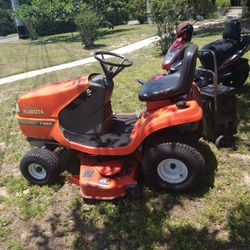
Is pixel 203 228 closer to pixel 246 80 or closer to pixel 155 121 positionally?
pixel 155 121

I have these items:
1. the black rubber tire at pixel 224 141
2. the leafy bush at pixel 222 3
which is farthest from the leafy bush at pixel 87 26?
the leafy bush at pixel 222 3

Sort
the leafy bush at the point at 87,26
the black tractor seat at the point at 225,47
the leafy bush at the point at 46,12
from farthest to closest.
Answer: the leafy bush at the point at 46,12 < the leafy bush at the point at 87,26 < the black tractor seat at the point at 225,47

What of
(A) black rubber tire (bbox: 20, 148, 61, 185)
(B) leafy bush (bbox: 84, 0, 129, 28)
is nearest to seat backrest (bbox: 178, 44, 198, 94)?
(A) black rubber tire (bbox: 20, 148, 61, 185)

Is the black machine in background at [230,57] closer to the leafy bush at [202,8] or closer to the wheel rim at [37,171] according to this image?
the wheel rim at [37,171]

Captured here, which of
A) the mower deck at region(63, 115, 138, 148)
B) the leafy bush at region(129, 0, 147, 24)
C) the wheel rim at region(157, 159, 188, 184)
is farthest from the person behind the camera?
the leafy bush at region(129, 0, 147, 24)

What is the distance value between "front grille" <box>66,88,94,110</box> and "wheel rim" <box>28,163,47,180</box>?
2.71ft

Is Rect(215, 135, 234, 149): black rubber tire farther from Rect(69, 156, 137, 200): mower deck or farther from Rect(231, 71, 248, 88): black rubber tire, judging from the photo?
Rect(231, 71, 248, 88): black rubber tire

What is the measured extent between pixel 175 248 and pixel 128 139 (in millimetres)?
1413

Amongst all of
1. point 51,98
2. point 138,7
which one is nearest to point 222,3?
point 138,7

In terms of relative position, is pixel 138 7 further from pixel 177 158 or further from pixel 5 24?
pixel 177 158

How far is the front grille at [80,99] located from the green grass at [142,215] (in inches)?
38.4

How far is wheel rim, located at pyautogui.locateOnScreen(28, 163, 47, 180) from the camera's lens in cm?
453

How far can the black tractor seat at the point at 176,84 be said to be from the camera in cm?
378

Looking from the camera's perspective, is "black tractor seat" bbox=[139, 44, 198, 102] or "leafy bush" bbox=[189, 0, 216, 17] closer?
"black tractor seat" bbox=[139, 44, 198, 102]
